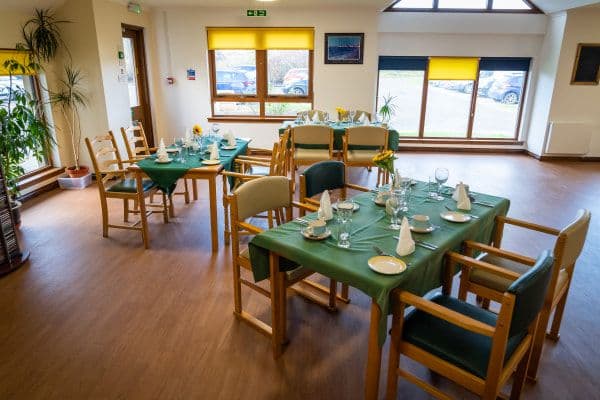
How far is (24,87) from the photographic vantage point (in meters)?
5.14

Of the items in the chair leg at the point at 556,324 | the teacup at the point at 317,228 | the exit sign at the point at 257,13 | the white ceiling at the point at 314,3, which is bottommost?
the chair leg at the point at 556,324

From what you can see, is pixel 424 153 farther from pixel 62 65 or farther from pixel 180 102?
pixel 62 65

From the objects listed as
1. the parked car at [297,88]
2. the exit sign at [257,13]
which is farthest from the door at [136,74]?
the parked car at [297,88]

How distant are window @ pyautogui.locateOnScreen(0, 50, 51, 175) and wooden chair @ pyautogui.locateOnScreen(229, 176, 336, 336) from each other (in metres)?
3.34

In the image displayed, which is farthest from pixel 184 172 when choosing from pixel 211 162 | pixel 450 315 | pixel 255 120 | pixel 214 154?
pixel 255 120

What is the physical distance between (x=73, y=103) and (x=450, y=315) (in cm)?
556

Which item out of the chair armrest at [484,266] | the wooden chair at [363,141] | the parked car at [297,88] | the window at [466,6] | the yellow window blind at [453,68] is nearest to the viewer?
the chair armrest at [484,266]

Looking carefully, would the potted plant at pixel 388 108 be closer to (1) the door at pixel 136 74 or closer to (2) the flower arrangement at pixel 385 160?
(1) the door at pixel 136 74

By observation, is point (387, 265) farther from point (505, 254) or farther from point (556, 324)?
point (556, 324)

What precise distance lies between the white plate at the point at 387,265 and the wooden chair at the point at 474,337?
0.10 m

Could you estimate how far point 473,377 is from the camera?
165 cm

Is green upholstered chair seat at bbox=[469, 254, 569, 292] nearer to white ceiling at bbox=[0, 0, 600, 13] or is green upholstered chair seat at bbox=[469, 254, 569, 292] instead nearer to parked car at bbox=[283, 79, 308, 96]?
white ceiling at bbox=[0, 0, 600, 13]

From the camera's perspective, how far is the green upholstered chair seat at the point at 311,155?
5.32 metres

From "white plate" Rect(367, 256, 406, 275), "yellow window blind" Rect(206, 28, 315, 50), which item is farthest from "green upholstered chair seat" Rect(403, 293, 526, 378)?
"yellow window blind" Rect(206, 28, 315, 50)
